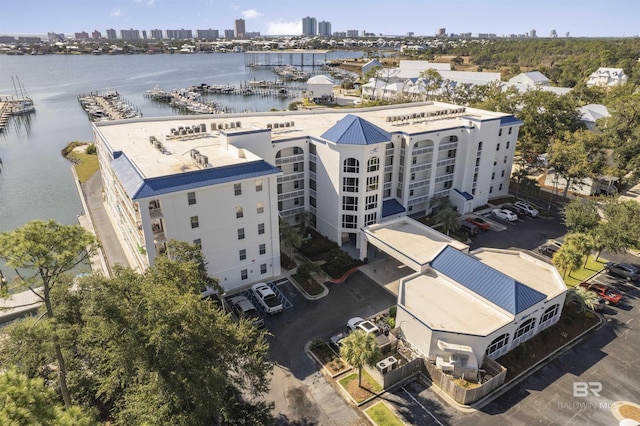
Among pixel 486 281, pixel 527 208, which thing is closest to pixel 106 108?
pixel 527 208

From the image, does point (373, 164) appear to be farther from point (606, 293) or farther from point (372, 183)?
point (606, 293)

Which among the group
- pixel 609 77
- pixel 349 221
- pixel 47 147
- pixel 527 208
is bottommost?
→ pixel 47 147

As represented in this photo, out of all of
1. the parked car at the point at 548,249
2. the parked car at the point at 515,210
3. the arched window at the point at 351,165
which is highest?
the arched window at the point at 351,165

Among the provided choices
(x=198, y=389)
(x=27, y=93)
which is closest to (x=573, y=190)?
(x=198, y=389)

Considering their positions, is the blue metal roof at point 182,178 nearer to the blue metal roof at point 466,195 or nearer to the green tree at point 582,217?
the blue metal roof at point 466,195

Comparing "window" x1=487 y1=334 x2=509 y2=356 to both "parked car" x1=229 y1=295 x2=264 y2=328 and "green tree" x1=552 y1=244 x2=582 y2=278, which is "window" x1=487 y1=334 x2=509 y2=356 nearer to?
"green tree" x1=552 y1=244 x2=582 y2=278

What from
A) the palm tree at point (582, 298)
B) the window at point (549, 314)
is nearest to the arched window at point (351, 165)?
the window at point (549, 314)

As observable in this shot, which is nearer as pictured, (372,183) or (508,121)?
(372,183)

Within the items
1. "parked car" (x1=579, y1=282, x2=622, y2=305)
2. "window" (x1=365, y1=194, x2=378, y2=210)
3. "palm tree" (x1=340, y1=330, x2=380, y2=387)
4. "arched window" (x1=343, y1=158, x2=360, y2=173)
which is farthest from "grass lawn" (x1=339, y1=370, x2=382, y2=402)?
"parked car" (x1=579, y1=282, x2=622, y2=305)
